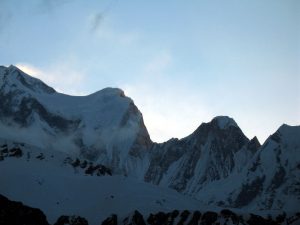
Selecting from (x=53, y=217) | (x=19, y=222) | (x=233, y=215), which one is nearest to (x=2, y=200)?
(x=19, y=222)

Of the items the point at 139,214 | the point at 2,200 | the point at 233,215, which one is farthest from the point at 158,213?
the point at 2,200

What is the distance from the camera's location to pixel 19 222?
117 meters

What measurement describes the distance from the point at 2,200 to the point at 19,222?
5.67m

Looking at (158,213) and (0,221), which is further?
(158,213)

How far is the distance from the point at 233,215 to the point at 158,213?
70.9 feet

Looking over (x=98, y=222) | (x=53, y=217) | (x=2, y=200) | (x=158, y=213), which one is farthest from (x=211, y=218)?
(x=2, y=200)

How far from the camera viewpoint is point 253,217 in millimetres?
193875

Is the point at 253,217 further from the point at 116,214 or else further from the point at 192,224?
the point at 116,214

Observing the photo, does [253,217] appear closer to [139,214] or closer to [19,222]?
[139,214]

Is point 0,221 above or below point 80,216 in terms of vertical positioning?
below

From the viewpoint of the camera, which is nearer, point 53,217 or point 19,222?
point 19,222

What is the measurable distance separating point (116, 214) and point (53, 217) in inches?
725

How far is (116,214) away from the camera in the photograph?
198 meters

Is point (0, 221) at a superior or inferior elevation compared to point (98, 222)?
inferior
